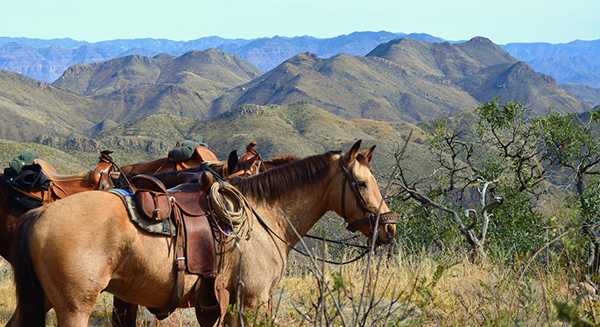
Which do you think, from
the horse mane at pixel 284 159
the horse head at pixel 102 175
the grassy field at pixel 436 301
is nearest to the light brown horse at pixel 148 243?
the grassy field at pixel 436 301

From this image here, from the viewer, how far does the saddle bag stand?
12.4 ft

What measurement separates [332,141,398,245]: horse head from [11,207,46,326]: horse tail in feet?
7.88

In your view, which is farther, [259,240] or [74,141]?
[74,141]

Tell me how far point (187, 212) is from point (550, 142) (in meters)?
9.81

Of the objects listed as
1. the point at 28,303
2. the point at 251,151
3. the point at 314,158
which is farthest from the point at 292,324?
the point at 251,151

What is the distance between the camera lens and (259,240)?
A: 433 cm

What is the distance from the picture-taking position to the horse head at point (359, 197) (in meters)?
4.76

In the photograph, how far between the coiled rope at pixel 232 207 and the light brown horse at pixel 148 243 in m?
0.09

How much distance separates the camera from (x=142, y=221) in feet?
12.3

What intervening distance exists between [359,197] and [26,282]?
2626mm

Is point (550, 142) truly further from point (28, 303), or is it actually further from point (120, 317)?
point (28, 303)

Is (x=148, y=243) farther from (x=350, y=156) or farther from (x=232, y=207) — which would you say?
(x=350, y=156)

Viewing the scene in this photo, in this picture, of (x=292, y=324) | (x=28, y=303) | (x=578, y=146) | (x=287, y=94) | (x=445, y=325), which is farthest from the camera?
(x=287, y=94)

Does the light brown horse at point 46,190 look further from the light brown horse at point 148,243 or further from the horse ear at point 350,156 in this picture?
the horse ear at point 350,156
